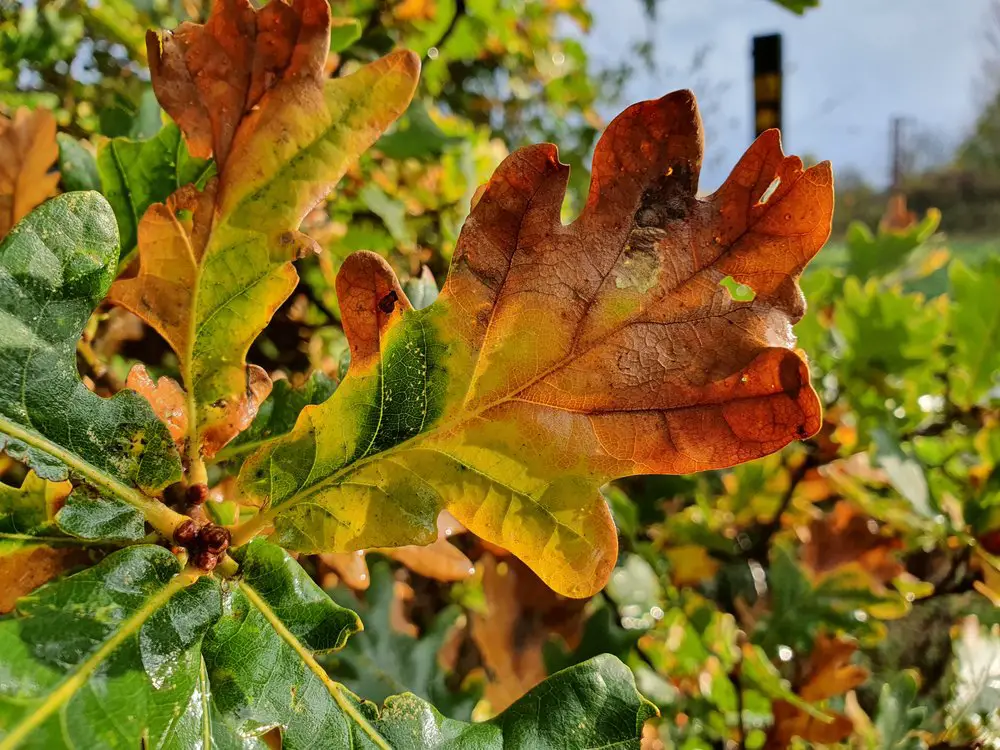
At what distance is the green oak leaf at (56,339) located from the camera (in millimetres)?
415

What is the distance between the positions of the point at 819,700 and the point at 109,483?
3.42 feet

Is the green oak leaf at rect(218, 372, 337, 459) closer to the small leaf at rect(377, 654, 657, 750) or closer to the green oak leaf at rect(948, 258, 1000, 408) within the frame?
the small leaf at rect(377, 654, 657, 750)

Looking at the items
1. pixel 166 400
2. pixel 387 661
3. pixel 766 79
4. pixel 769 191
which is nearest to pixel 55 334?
pixel 166 400

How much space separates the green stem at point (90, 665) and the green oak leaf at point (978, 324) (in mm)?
1396

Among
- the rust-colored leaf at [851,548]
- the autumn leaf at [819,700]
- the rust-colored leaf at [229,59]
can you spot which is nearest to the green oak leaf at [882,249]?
the rust-colored leaf at [851,548]

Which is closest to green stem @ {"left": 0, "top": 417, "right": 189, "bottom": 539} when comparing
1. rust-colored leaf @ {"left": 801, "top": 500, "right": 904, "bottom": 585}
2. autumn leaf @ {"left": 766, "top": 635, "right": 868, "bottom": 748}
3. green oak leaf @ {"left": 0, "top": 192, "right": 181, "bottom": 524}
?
green oak leaf @ {"left": 0, "top": 192, "right": 181, "bottom": 524}

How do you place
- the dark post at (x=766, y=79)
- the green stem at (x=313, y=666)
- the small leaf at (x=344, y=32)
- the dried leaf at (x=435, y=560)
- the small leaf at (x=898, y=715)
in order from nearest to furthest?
the green stem at (x=313, y=666), the dried leaf at (x=435, y=560), the small leaf at (x=344, y=32), the small leaf at (x=898, y=715), the dark post at (x=766, y=79)

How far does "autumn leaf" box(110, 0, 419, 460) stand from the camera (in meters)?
0.49

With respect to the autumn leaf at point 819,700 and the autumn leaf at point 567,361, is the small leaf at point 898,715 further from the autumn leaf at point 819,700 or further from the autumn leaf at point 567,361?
the autumn leaf at point 567,361

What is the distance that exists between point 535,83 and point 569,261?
7.38 feet

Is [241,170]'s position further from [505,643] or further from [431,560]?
[505,643]

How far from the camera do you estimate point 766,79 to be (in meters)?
2.60

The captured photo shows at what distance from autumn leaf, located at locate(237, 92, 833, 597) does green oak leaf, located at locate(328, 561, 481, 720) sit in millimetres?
410

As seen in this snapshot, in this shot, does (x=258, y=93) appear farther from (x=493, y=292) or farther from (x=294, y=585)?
(x=294, y=585)
